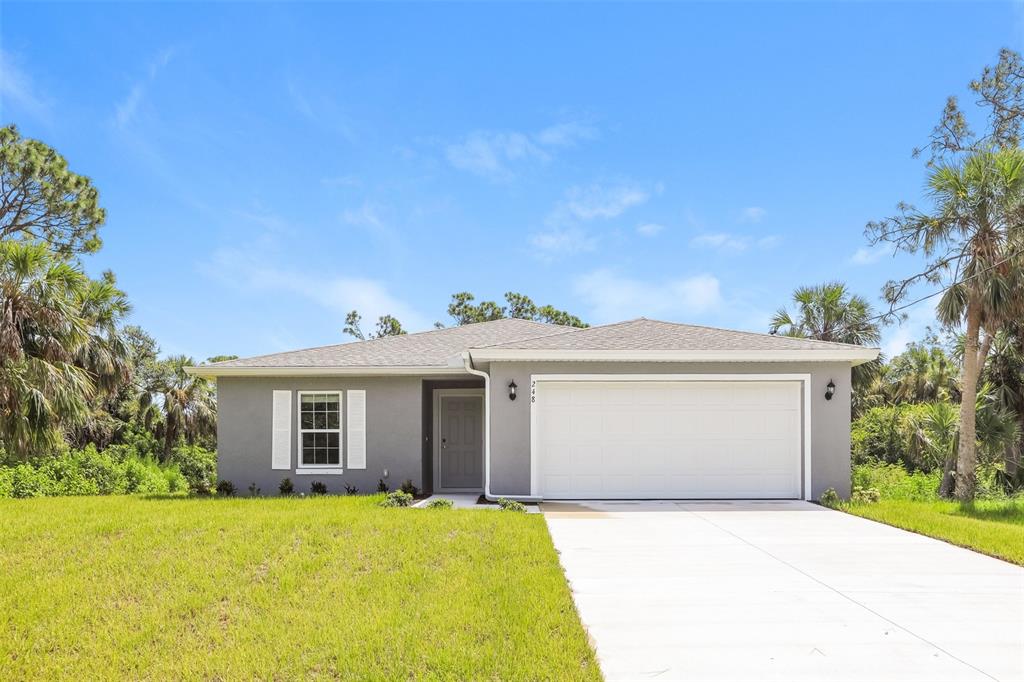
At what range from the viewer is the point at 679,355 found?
1133cm

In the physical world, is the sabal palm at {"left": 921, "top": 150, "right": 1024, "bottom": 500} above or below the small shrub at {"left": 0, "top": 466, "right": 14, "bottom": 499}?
above

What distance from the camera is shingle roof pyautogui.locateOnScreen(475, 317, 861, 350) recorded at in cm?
1152

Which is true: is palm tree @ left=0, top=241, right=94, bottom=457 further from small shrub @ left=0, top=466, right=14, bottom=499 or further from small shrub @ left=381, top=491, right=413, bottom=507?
small shrub @ left=381, top=491, right=413, bottom=507

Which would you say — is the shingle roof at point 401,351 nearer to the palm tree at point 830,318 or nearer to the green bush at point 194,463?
the palm tree at point 830,318

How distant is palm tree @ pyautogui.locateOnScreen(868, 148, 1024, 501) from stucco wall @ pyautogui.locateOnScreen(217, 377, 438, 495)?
1076cm

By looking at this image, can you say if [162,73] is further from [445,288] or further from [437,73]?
[445,288]

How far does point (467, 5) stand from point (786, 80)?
25.5ft

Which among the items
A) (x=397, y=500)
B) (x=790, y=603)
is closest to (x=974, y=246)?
(x=790, y=603)

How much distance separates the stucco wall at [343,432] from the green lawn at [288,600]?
4064 millimetres

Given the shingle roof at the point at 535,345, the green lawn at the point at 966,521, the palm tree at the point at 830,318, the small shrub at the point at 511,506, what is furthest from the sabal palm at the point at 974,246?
the small shrub at the point at 511,506

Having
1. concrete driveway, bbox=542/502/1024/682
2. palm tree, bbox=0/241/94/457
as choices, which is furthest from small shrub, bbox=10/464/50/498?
concrete driveway, bbox=542/502/1024/682

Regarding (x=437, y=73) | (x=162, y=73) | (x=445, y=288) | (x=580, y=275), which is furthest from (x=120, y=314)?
(x=445, y=288)

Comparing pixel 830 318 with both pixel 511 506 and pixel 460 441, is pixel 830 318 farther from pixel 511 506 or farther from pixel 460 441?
pixel 511 506

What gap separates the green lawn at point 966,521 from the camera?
774 centimetres
